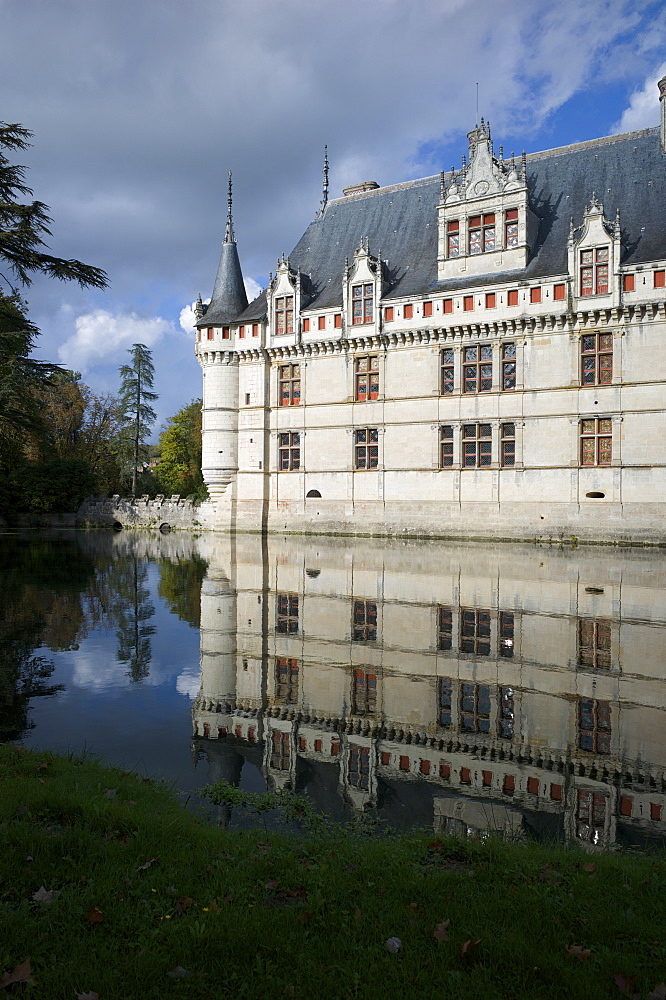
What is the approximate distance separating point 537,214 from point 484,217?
2578mm

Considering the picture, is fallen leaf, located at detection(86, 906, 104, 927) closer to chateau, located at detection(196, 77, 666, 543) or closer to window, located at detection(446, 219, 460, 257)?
chateau, located at detection(196, 77, 666, 543)

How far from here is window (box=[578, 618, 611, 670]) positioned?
8.41 metres

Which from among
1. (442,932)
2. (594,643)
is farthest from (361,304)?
(442,932)

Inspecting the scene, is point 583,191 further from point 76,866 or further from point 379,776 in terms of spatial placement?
point 76,866

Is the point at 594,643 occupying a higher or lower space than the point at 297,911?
higher

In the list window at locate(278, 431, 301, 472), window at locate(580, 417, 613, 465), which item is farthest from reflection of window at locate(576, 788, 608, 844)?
window at locate(278, 431, 301, 472)

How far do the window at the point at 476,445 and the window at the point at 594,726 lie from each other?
2321 cm

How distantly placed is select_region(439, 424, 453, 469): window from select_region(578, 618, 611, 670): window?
20082 millimetres

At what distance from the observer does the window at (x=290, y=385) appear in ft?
113

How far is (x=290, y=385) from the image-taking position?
34.5 m

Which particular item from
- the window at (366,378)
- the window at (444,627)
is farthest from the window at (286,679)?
the window at (366,378)

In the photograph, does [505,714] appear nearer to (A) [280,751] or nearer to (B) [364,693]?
(B) [364,693]

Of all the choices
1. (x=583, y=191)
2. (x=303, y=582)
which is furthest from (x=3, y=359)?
(x=583, y=191)

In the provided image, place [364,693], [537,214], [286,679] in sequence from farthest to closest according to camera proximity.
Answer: [537,214] < [286,679] < [364,693]
